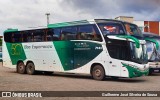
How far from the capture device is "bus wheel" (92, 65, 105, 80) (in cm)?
2038

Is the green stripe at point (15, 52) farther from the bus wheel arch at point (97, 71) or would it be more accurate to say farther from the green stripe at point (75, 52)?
the bus wheel arch at point (97, 71)

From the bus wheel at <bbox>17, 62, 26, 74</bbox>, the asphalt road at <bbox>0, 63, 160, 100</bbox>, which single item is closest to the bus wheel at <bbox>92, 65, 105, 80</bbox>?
the asphalt road at <bbox>0, 63, 160, 100</bbox>

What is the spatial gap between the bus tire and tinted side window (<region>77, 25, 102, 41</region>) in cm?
161

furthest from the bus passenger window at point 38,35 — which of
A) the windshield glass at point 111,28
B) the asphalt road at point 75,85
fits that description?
the windshield glass at point 111,28

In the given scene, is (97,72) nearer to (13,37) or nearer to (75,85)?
(75,85)

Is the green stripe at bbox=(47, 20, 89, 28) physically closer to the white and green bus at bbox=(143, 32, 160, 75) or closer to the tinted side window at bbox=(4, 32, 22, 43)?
the tinted side window at bbox=(4, 32, 22, 43)

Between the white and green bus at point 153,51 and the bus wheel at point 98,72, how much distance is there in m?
5.31

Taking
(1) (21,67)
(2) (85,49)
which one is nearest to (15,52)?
(1) (21,67)

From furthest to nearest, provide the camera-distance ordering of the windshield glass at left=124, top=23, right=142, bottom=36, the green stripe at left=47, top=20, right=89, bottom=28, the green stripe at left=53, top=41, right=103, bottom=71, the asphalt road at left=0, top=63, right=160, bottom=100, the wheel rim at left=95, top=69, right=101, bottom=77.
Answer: the green stripe at left=47, top=20, right=89, bottom=28 < the green stripe at left=53, top=41, right=103, bottom=71 < the wheel rim at left=95, top=69, right=101, bottom=77 < the windshield glass at left=124, top=23, right=142, bottom=36 < the asphalt road at left=0, top=63, right=160, bottom=100

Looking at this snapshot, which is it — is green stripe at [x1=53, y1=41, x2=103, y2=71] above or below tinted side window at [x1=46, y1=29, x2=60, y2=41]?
below

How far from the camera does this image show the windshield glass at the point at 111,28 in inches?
784

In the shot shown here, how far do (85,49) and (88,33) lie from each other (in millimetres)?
946

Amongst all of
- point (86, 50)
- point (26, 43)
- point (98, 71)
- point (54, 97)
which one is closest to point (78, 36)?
point (86, 50)

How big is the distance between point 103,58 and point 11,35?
8.75 metres
